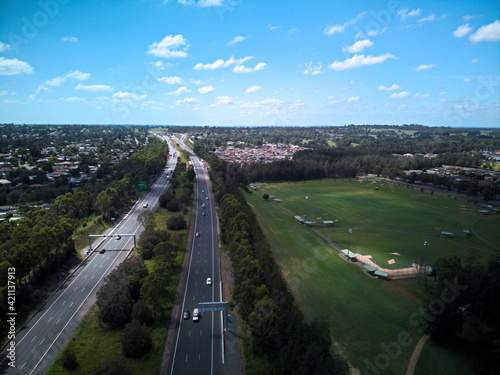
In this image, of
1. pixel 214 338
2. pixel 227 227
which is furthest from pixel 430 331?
pixel 227 227

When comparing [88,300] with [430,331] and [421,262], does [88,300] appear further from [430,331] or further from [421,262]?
[421,262]

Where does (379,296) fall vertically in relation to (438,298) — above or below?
below

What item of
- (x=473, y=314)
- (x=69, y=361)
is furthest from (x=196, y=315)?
(x=473, y=314)

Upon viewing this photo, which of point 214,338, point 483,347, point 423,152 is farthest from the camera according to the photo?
point 423,152

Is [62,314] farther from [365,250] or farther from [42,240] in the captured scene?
[365,250]

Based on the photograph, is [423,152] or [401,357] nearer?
[401,357]

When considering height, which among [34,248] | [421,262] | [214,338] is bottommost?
[214,338]

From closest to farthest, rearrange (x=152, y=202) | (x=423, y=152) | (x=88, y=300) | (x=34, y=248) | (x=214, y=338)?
(x=214, y=338) < (x=88, y=300) < (x=34, y=248) < (x=152, y=202) < (x=423, y=152)

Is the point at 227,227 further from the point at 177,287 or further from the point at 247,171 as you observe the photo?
the point at 247,171
